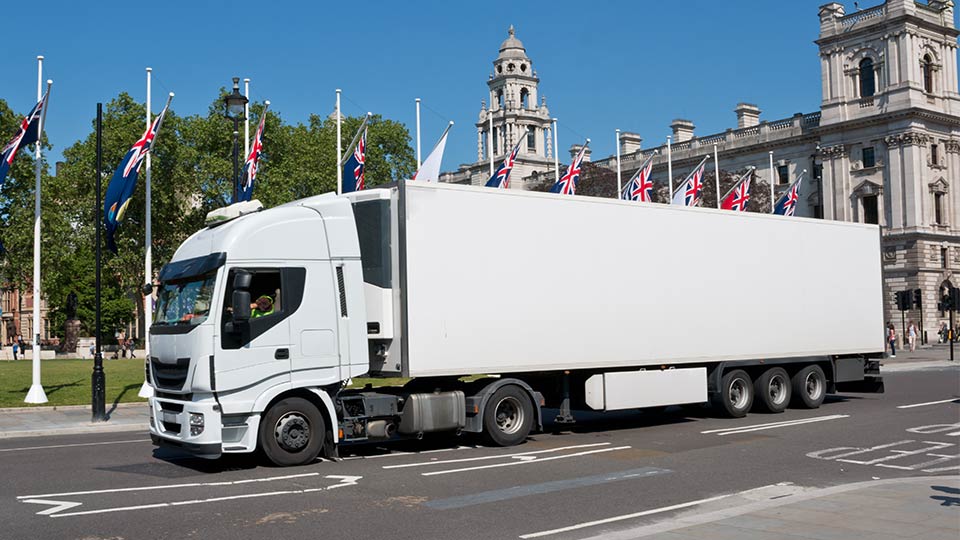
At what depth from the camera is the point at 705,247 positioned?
18562mm

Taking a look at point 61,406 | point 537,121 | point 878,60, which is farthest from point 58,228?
point 537,121

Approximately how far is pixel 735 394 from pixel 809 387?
261cm

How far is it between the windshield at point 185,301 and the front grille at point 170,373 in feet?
1.82

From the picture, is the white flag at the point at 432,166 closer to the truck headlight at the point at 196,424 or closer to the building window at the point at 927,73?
the truck headlight at the point at 196,424

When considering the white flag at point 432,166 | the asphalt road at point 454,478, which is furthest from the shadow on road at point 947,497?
the white flag at point 432,166

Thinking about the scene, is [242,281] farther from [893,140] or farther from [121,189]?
[893,140]

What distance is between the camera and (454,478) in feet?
40.9

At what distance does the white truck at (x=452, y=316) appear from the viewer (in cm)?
1325

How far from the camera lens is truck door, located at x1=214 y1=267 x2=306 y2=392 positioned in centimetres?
1295

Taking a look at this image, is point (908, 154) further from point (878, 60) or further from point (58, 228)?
point (58, 228)

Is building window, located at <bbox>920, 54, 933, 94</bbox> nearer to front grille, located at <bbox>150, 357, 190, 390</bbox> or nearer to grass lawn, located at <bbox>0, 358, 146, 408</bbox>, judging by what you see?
grass lawn, located at <bbox>0, 358, 146, 408</bbox>

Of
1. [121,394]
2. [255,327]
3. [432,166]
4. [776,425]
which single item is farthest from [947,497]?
[121,394]

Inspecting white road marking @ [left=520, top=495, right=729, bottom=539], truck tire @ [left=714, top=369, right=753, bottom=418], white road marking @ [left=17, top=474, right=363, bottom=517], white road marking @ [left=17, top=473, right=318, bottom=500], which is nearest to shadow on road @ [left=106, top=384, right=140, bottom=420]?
white road marking @ [left=17, top=473, right=318, bottom=500]

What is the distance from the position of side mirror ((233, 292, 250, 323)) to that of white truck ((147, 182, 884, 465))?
0.03m
